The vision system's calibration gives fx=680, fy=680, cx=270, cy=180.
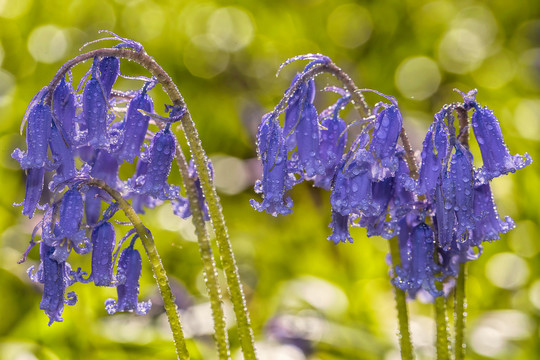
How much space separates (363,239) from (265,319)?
1.08 meters

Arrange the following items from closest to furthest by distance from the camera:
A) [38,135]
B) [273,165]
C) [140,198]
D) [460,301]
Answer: [38,135] → [273,165] → [460,301] → [140,198]

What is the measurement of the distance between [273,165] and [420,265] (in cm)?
53

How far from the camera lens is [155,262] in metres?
2.00

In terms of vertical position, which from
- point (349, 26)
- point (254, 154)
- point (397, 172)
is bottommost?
point (397, 172)

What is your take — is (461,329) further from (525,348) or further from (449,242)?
(525,348)

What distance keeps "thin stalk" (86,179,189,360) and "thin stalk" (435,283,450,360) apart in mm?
791

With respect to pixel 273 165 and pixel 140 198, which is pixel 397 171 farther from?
pixel 140 198

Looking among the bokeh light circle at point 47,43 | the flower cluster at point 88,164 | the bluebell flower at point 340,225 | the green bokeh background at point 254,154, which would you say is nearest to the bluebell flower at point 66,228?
the flower cluster at point 88,164

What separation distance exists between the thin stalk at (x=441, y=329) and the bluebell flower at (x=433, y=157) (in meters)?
0.42

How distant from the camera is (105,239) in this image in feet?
6.50

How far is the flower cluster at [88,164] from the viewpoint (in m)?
1.83

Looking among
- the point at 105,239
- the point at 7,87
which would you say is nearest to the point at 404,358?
the point at 105,239

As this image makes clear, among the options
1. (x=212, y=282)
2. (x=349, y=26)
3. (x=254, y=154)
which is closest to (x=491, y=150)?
(x=212, y=282)

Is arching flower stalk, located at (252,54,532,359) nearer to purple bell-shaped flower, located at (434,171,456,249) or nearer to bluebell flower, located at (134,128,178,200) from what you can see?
purple bell-shaped flower, located at (434,171,456,249)
